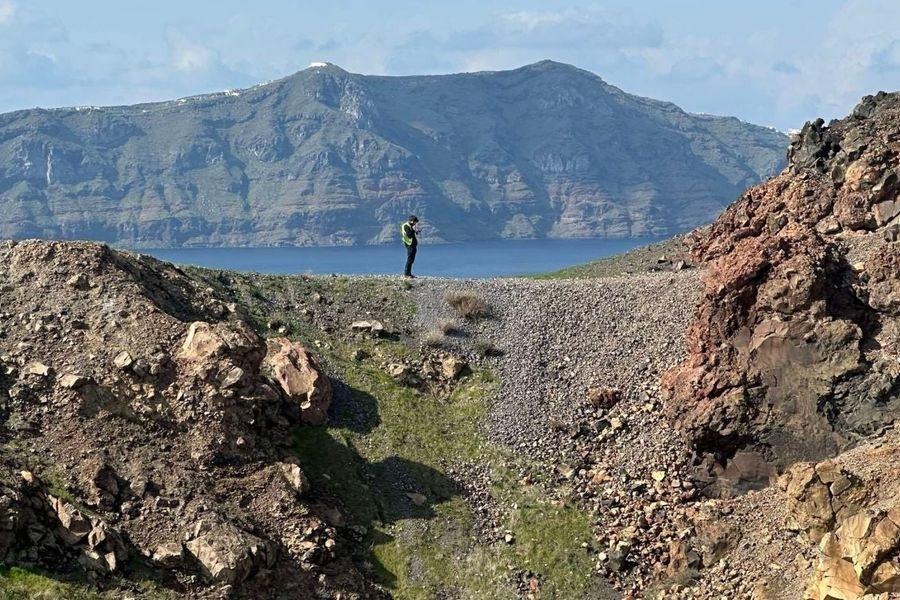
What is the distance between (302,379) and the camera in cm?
3167

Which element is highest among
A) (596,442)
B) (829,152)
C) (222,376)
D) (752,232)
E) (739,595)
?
(829,152)

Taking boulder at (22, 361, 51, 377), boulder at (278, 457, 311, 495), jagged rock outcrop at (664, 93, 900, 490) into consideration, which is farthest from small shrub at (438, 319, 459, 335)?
boulder at (22, 361, 51, 377)

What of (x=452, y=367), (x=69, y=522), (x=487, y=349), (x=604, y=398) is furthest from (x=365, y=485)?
(x=69, y=522)

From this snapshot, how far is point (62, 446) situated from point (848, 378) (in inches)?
838

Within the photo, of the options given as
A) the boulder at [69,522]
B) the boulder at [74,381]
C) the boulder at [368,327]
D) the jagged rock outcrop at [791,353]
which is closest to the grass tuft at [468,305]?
the boulder at [368,327]

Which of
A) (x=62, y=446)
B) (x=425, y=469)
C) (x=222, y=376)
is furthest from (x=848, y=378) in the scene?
(x=62, y=446)

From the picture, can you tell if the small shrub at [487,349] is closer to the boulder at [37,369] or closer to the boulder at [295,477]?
the boulder at [295,477]

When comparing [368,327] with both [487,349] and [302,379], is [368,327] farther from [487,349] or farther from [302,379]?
[302,379]

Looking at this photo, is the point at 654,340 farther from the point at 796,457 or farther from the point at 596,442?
the point at 796,457

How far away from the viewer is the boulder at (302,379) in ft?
102

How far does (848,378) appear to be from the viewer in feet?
91.1

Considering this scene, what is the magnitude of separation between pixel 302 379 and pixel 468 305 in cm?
935

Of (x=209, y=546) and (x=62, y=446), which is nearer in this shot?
(x=209, y=546)

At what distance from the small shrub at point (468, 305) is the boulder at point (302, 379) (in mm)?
7927
